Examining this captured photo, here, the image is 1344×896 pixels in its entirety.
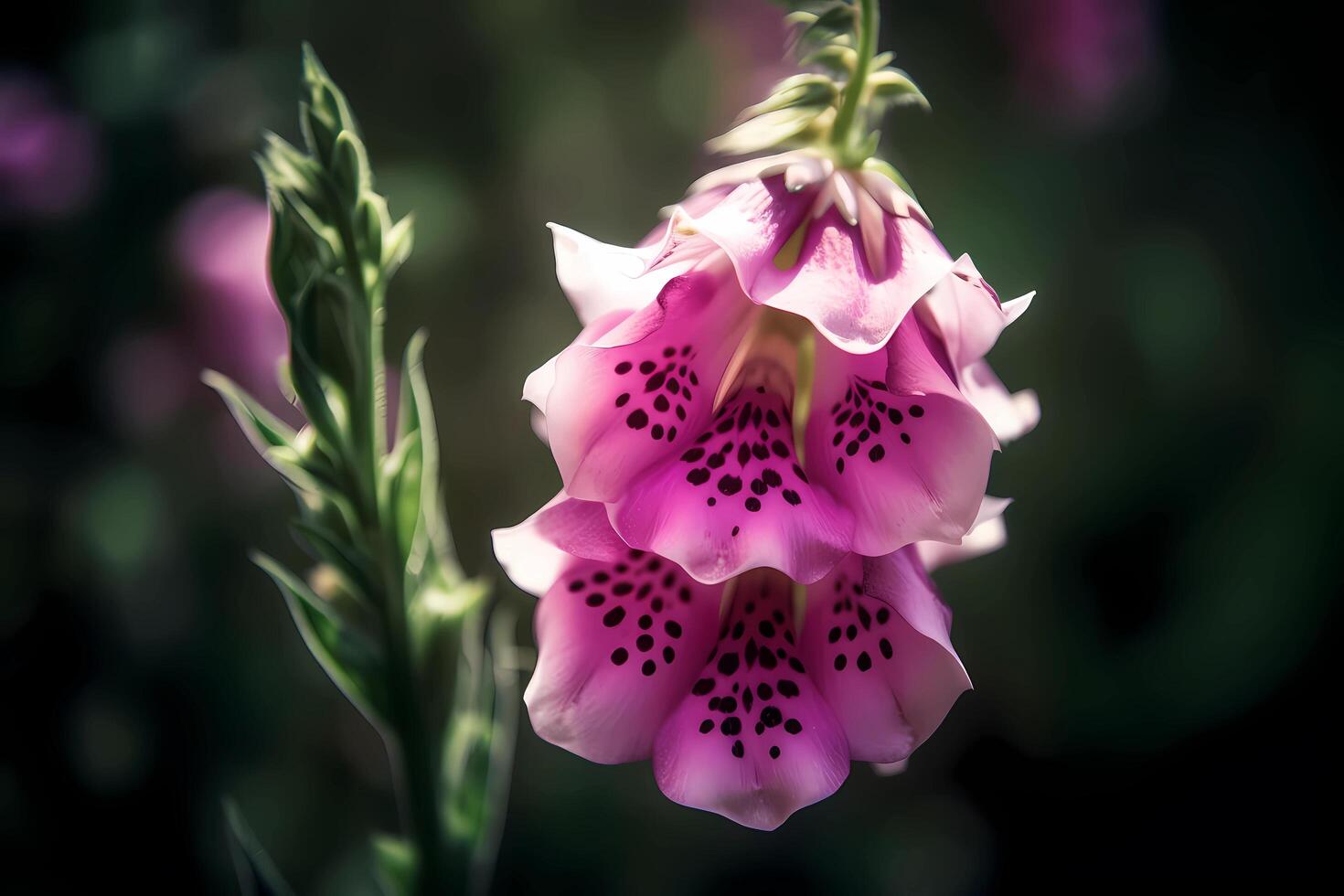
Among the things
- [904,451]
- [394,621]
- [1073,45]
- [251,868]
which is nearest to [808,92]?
[904,451]

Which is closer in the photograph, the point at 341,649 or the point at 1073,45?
the point at 341,649

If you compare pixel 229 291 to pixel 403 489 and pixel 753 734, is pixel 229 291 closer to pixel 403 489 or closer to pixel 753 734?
pixel 403 489

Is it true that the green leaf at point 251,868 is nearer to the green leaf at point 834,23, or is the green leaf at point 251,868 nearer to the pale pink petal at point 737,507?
the pale pink petal at point 737,507

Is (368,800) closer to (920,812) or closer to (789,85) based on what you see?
(920,812)

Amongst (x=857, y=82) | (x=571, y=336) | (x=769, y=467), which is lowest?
(x=571, y=336)

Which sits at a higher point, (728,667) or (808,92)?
(808,92)

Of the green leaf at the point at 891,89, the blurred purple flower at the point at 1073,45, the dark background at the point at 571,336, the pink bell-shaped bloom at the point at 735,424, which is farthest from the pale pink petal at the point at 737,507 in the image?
the blurred purple flower at the point at 1073,45

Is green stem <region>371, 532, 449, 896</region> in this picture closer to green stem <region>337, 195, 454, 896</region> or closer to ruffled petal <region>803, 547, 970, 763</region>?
green stem <region>337, 195, 454, 896</region>
